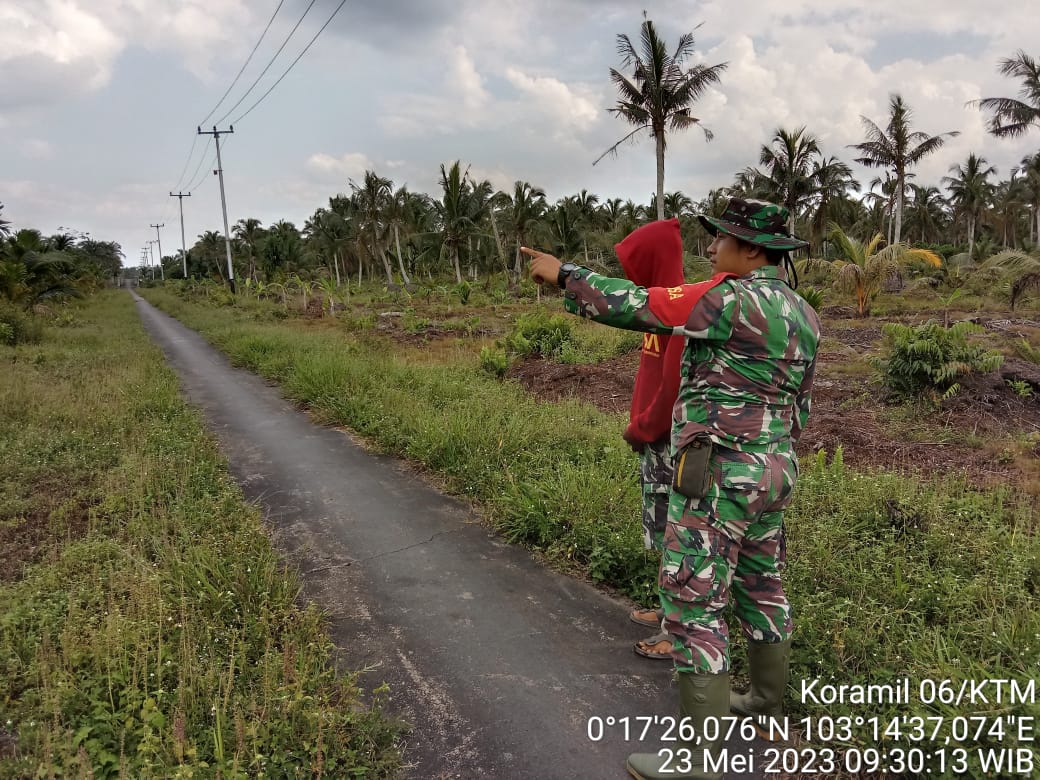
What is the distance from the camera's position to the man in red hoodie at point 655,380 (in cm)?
237

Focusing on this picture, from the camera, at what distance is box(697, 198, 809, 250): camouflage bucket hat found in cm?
194

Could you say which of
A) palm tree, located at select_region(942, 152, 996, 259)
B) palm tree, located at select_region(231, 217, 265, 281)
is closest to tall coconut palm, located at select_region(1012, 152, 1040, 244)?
palm tree, located at select_region(942, 152, 996, 259)

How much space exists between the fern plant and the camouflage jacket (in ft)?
17.6

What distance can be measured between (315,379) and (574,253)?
3095cm

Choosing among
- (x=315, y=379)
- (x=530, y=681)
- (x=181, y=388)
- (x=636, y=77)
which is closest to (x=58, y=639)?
(x=530, y=681)

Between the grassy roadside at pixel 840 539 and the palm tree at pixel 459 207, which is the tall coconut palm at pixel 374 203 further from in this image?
the grassy roadside at pixel 840 539

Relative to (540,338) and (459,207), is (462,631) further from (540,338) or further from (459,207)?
(459,207)

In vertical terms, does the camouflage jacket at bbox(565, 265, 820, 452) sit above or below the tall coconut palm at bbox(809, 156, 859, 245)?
below

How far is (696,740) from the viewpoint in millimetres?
1986

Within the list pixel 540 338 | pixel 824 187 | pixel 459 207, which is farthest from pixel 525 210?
pixel 540 338

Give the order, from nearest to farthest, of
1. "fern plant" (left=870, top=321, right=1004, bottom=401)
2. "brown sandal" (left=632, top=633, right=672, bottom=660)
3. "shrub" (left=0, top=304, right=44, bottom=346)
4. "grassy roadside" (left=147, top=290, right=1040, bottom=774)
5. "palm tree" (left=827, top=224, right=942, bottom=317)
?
"grassy roadside" (left=147, top=290, right=1040, bottom=774), "brown sandal" (left=632, top=633, right=672, bottom=660), "fern plant" (left=870, top=321, right=1004, bottom=401), "shrub" (left=0, top=304, right=44, bottom=346), "palm tree" (left=827, top=224, right=942, bottom=317)

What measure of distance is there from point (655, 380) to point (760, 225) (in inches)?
29.3

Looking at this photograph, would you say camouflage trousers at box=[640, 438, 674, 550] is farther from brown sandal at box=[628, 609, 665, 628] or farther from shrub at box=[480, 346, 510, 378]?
shrub at box=[480, 346, 510, 378]

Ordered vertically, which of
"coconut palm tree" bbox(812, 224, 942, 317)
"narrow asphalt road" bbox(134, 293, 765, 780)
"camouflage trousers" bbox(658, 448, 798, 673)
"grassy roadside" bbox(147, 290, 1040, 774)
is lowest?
"narrow asphalt road" bbox(134, 293, 765, 780)
